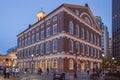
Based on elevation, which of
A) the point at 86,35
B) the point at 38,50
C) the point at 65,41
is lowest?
the point at 38,50

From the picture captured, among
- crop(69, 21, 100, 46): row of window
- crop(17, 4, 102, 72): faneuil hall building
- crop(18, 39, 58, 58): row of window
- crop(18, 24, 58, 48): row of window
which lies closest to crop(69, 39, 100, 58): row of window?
crop(17, 4, 102, 72): faneuil hall building

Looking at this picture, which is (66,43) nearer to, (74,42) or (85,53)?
(74,42)

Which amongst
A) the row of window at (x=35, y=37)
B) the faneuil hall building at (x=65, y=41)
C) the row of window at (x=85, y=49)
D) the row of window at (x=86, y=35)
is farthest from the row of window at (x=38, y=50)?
the row of window at (x=86, y=35)

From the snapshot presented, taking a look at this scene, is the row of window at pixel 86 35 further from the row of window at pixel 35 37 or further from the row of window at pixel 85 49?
the row of window at pixel 35 37

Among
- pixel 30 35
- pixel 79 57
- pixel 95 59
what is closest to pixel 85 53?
pixel 79 57

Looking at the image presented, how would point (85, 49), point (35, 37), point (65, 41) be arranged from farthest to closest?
point (35, 37) → point (85, 49) → point (65, 41)

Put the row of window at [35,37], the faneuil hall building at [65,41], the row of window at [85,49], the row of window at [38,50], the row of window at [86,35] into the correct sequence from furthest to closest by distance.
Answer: the row of window at [35,37], the row of window at [38,50], the row of window at [86,35], the row of window at [85,49], the faneuil hall building at [65,41]

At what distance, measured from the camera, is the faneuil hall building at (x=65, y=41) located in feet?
215

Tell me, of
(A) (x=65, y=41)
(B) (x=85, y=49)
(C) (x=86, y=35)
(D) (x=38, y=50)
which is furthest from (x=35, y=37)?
(A) (x=65, y=41)

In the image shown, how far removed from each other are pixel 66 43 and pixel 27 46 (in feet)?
109

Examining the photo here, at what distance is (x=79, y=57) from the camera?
7331cm

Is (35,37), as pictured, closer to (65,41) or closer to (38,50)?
(38,50)

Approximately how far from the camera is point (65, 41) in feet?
214

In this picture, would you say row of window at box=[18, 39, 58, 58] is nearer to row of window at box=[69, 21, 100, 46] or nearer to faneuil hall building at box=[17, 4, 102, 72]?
faneuil hall building at box=[17, 4, 102, 72]
